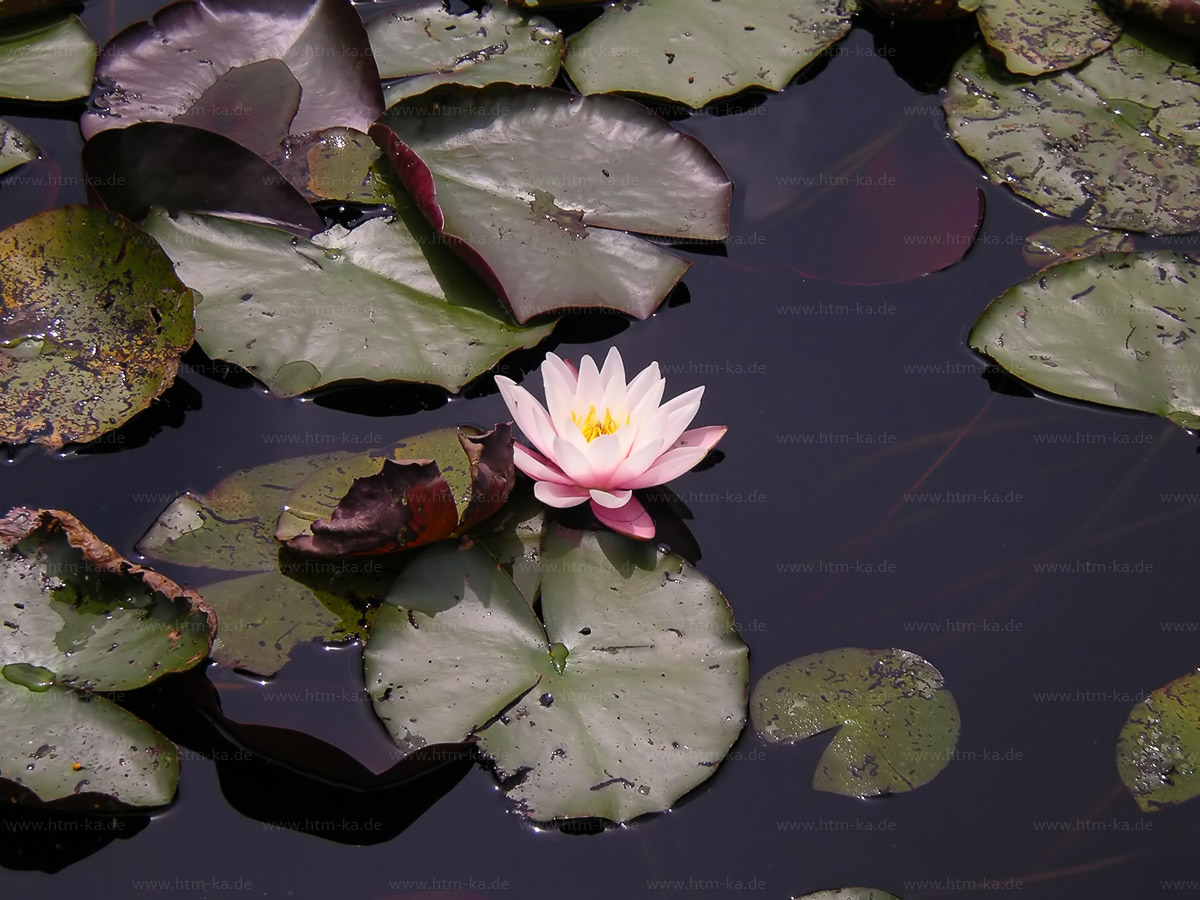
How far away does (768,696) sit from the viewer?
239cm

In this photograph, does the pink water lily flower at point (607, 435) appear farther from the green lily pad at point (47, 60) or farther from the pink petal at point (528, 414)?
the green lily pad at point (47, 60)

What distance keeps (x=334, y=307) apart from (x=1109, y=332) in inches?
98.0

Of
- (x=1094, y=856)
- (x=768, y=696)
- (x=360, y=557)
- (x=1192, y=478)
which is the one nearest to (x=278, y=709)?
(x=360, y=557)

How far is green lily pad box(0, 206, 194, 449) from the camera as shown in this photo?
2592mm

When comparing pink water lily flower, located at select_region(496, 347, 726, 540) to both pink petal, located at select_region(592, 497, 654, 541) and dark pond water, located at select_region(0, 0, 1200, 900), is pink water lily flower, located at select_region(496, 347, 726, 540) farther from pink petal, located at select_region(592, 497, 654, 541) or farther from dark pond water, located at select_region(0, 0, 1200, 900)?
dark pond water, located at select_region(0, 0, 1200, 900)

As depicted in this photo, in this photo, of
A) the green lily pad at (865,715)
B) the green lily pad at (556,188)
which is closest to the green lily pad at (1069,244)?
the green lily pad at (556,188)

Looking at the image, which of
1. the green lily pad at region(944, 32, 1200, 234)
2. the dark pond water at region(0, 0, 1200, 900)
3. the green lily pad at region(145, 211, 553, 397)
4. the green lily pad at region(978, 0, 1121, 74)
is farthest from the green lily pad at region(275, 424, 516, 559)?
the green lily pad at region(978, 0, 1121, 74)

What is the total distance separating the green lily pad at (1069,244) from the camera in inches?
128

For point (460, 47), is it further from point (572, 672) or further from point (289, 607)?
point (572, 672)

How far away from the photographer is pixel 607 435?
2.51 m

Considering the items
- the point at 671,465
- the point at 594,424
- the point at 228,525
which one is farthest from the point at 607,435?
the point at 228,525

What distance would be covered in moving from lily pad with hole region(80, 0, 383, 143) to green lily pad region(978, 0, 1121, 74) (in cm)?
244

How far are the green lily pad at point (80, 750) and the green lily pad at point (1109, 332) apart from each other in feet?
8.76

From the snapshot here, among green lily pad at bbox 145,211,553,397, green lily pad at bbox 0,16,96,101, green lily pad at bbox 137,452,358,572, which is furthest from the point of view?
green lily pad at bbox 0,16,96,101
